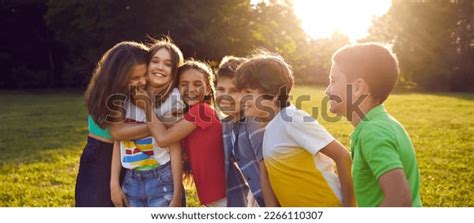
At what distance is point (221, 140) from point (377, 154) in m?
1.12

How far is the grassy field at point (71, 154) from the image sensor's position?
4.52m

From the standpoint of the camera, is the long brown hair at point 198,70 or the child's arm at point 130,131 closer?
the child's arm at point 130,131

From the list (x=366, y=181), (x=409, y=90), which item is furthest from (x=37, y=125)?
(x=409, y=90)

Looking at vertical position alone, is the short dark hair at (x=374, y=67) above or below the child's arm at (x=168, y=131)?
above

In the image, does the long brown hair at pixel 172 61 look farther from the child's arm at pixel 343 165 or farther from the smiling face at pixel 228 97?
the child's arm at pixel 343 165

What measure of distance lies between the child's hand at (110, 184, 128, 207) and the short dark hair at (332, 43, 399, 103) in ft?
4.31

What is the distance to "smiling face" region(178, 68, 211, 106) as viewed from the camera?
8.98 ft

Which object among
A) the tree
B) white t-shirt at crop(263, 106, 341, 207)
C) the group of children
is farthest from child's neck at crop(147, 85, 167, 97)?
the tree

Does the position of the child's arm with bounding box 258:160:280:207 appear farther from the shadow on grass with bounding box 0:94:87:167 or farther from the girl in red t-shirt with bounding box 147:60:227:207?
the shadow on grass with bounding box 0:94:87:167

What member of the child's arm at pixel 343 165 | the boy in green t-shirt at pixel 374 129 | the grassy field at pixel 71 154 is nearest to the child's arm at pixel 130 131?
the child's arm at pixel 343 165

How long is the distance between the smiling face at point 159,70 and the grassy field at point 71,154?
5.61 feet

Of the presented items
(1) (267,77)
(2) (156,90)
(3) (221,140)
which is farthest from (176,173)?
(1) (267,77)

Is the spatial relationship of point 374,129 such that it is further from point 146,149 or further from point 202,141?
point 146,149

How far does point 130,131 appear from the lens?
2646 millimetres
